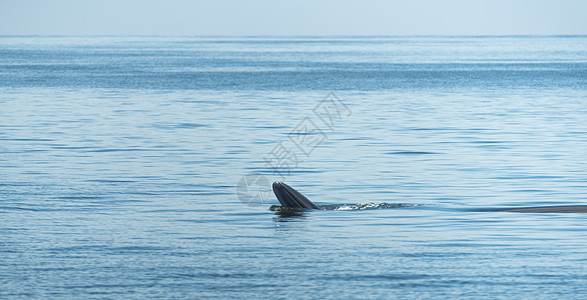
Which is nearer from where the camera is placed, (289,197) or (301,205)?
(289,197)

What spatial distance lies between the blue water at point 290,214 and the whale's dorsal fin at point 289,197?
401mm

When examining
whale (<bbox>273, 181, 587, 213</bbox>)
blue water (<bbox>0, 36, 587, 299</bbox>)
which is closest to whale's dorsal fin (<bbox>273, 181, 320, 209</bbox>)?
whale (<bbox>273, 181, 587, 213</bbox>)

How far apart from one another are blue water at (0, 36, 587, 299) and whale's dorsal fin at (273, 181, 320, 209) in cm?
40

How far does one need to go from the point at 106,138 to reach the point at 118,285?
2422 cm

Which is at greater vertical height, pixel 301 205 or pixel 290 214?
pixel 301 205

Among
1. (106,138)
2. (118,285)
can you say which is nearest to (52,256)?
(118,285)

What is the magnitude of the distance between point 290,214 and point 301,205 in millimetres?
468

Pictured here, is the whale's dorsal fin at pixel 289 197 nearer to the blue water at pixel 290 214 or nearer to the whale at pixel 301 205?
the whale at pixel 301 205

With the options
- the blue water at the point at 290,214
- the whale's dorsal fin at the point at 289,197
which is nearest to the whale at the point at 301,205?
the whale's dorsal fin at the point at 289,197

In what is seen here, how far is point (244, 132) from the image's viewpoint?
41875 millimetres

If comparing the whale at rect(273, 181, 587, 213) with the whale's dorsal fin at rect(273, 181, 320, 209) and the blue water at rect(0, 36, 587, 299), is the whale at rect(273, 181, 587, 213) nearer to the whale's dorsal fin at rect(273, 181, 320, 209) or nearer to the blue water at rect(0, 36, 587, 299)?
the whale's dorsal fin at rect(273, 181, 320, 209)

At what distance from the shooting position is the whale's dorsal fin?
21656 millimetres

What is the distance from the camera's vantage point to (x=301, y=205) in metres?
22.2

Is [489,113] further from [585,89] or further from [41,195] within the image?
[41,195]
